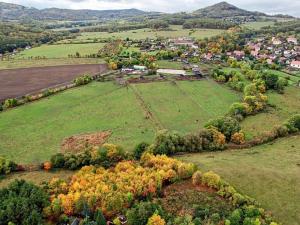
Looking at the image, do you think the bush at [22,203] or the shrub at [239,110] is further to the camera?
the shrub at [239,110]

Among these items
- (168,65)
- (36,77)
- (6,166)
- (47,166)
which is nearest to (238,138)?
(47,166)

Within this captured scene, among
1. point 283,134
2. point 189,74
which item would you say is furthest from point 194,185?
point 189,74

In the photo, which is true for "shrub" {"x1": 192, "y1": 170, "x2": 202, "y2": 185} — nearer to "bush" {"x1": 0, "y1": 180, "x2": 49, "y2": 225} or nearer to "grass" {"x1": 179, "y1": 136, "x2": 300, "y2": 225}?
"grass" {"x1": 179, "y1": 136, "x2": 300, "y2": 225}

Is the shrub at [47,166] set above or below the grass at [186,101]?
below

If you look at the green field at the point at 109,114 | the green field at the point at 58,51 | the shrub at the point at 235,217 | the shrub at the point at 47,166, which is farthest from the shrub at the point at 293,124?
the green field at the point at 58,51

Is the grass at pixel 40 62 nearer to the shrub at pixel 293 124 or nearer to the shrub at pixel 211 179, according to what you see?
the shrub at pixel 293 124
